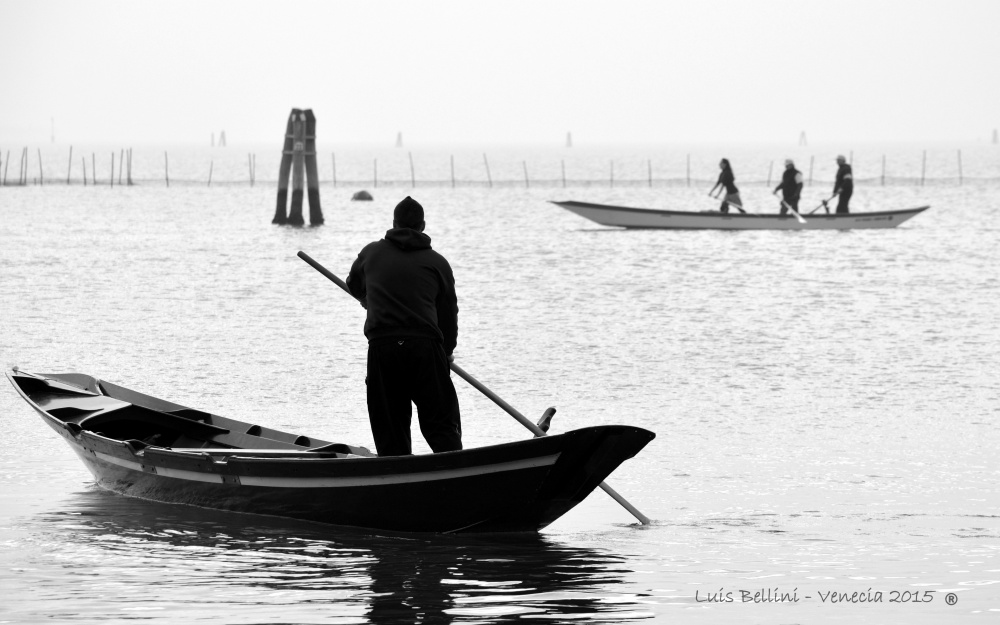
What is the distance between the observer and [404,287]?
8.30 m

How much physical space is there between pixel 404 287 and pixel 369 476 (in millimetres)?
1129

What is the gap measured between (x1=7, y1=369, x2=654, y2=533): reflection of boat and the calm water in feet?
0.50

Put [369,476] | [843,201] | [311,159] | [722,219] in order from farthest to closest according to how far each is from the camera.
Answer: [311,159], [843,201], [722,219], [369,476]

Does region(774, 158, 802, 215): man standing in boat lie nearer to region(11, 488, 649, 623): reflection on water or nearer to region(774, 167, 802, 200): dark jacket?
region(774, 167, 802, 200): dark jacket

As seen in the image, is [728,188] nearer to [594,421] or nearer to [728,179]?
[728,179]

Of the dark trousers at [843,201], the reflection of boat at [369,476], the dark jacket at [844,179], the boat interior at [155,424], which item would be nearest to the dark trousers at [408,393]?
the reflection of boat at [369,476]

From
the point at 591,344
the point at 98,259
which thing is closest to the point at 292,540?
the point at 591,344

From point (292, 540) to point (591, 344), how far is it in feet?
31.7

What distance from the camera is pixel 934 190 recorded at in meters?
68.4

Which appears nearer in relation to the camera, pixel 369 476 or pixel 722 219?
pixel 369 476

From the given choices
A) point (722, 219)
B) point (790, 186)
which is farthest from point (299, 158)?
point (790, 186)

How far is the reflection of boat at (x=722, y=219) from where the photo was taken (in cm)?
3591

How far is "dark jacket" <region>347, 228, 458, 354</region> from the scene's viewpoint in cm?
829

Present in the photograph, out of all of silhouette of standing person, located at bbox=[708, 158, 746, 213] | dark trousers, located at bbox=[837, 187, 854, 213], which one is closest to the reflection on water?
silhouette of standing person, located at bbox=[708, 158, 746, 213]
